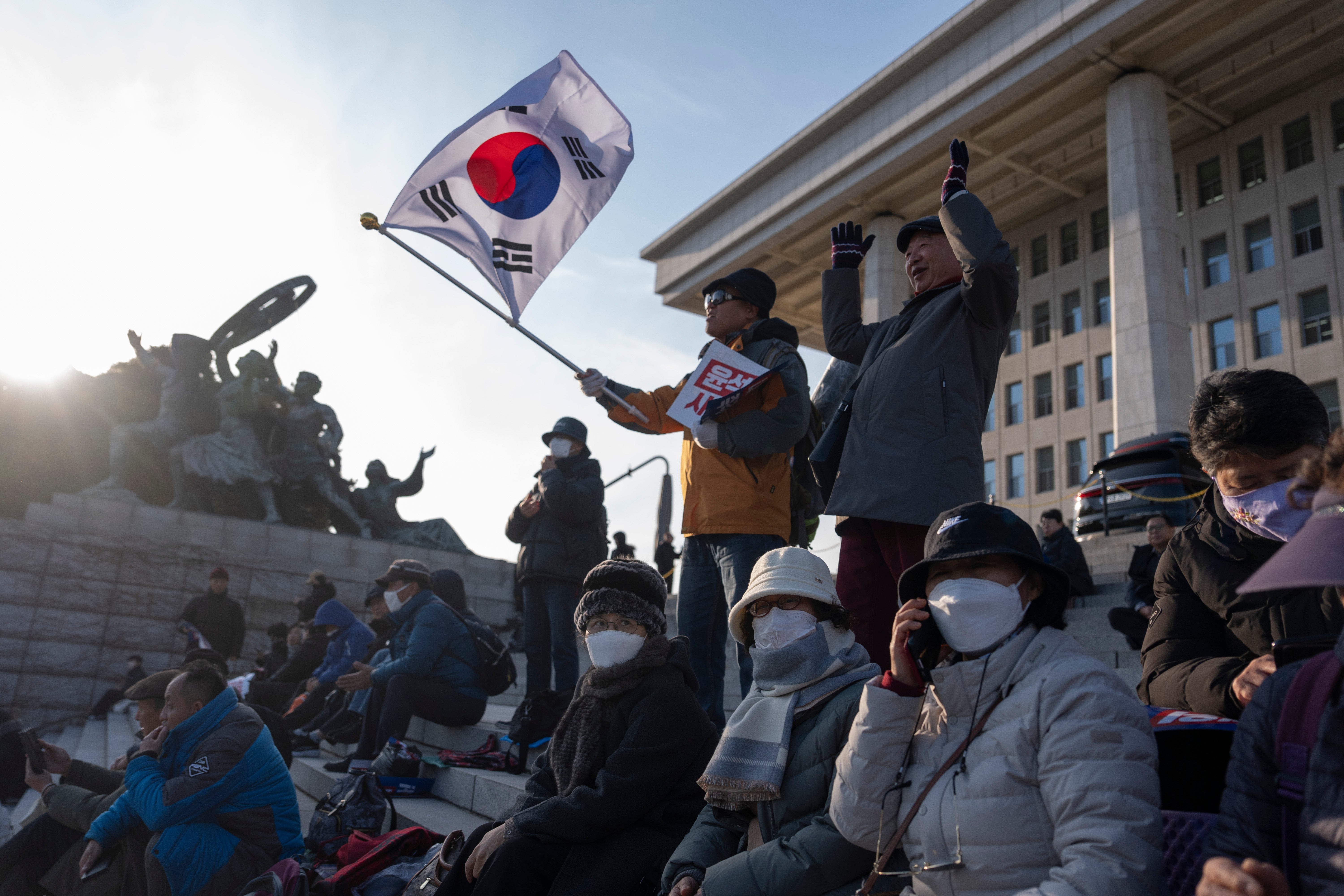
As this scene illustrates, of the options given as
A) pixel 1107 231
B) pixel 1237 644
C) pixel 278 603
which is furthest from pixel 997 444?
pixel 1237 644

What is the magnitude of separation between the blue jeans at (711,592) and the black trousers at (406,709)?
2735 millimetres

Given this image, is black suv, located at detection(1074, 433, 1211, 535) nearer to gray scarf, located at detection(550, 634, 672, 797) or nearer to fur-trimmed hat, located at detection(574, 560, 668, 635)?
fur-trimmed hat, located at detection(574, 560, 668, 635)

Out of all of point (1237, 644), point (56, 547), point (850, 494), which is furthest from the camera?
point (56, 547)

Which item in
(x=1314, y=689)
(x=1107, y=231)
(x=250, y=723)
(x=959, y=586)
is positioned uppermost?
(x=1107, y=231)

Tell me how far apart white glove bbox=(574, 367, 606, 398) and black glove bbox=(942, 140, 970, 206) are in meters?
2.05

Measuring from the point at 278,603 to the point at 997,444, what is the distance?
29.2 m

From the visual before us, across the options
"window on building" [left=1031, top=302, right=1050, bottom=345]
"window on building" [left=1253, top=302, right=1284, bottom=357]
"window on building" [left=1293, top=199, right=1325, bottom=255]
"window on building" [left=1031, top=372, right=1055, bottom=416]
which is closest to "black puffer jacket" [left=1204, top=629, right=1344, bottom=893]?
"window on building" [left=1253, top=302, right=1284, bottom=357]

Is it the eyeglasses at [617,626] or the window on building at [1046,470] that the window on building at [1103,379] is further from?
the eyeglasses at [617,626]

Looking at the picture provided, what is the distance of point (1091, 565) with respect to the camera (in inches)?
500

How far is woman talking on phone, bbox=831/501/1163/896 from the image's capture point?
6.41ft

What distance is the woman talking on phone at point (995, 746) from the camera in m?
1.95

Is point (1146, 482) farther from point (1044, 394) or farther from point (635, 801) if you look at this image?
point (1044, 394)

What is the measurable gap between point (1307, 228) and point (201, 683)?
109 ft

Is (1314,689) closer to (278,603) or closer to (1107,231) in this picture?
(278,603)
